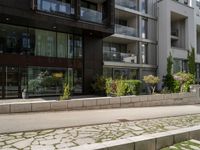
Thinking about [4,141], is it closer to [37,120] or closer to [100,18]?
[37,120]

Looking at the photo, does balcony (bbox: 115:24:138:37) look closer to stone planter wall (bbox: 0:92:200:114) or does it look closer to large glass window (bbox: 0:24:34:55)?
large glass window (bbox: 0:24:34:55)

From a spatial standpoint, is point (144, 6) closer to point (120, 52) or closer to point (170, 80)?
point (120, 52)

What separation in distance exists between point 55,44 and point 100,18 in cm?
429

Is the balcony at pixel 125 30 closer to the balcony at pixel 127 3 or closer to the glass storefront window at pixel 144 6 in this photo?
the balcony at pixel 127 3

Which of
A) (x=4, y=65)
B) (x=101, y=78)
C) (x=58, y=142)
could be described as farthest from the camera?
(x=101, y=78)

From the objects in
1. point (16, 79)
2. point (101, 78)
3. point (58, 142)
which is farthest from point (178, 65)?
point (58, 142)

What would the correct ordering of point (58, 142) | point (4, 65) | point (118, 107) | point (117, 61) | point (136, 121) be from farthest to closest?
1. point (117, 61)
2. point (4, 65)
3. point (118, 107)
4. point (136, 121)
5. point (58, 142)

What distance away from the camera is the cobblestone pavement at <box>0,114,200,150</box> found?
6322mm

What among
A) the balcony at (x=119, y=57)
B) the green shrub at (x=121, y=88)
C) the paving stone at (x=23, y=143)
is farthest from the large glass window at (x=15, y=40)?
the paving stone at (x=23, y=143)

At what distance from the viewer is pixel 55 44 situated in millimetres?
19594

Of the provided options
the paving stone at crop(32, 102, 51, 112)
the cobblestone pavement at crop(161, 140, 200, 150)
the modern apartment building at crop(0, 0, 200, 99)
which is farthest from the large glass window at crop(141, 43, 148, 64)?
the cobblestone pavement at crop(161, 140, 200, 150)

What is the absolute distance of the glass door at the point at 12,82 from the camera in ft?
54.9

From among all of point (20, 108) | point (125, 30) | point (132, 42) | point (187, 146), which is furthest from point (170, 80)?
point (187, 146)

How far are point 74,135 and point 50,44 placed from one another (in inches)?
514
